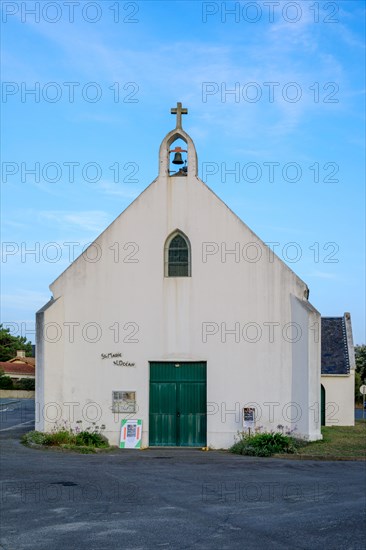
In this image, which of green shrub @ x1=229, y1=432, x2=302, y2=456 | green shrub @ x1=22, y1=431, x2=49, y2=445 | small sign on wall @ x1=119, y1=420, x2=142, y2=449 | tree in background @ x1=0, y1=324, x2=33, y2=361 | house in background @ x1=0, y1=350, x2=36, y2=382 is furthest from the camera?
tree in background @ x1=0, y1=324, x2=33, y2=361

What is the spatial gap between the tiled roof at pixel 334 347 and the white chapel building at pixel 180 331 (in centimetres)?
1302

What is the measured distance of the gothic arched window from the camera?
77.9ft

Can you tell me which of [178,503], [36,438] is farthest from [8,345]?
[178,503]

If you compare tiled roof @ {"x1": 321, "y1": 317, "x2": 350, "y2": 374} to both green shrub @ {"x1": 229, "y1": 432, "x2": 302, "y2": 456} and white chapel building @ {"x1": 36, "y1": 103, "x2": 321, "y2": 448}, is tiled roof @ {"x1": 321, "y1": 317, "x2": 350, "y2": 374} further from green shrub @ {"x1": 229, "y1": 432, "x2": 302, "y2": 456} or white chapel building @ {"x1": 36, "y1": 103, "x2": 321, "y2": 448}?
green shrub @ {"x1": 229, "y1": 432, "x2": 302, "y2": 456}

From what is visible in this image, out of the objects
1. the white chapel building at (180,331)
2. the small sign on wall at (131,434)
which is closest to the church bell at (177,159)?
the white chapel building at (180,331)

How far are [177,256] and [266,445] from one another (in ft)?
21.8

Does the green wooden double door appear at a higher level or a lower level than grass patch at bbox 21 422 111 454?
higher

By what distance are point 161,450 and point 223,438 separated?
202 centimetres

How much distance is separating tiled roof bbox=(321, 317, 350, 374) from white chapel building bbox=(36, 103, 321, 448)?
13.0 meters

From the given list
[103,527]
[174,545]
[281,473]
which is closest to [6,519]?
[103,527]

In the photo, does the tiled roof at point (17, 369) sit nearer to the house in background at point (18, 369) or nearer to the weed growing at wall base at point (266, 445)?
the house in background at point (18, 369)

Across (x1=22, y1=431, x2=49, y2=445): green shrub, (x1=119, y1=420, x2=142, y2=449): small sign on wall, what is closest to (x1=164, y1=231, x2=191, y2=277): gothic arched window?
(x1=119, y1=420, x2=142, y2=449): small sign on wall

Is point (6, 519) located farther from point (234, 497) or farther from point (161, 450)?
point (161, 450)

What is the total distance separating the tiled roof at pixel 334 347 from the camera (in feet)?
118
